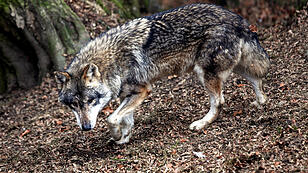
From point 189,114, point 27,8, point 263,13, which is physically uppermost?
point 27,8

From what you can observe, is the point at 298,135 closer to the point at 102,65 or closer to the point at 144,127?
the point at 144,127

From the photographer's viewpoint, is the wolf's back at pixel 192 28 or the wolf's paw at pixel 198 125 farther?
the wolf's paw at pixel 198 125

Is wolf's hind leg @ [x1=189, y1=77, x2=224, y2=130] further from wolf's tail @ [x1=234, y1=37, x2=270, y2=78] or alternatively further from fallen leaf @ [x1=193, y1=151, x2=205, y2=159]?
fallen leaf @ [x1=193, y1=151, x2=205, y2=159]

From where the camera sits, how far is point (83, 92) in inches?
190

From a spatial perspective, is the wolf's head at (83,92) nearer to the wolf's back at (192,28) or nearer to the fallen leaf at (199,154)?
the wolf's back at (192,28)

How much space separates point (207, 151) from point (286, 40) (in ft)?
12.8

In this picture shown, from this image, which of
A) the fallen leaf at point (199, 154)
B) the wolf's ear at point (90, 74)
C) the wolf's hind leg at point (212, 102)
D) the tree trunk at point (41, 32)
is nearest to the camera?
the fallen leaf at point (199, 154)

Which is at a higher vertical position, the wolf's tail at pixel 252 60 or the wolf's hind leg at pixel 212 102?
the wolf's tail at pixel 252 60

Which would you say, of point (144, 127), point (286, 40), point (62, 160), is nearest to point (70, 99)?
point (62, 160)

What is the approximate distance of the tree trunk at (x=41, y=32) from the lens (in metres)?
8.07

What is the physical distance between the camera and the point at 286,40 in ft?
24.1

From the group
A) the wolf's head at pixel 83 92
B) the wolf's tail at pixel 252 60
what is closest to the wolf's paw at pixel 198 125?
the wolf's tail at pixel 252 60

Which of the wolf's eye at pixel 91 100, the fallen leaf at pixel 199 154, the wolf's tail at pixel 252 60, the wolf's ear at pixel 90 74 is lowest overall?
the fallen leaf at pixel 199 154

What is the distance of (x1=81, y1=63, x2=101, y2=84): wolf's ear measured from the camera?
475 centimetres
